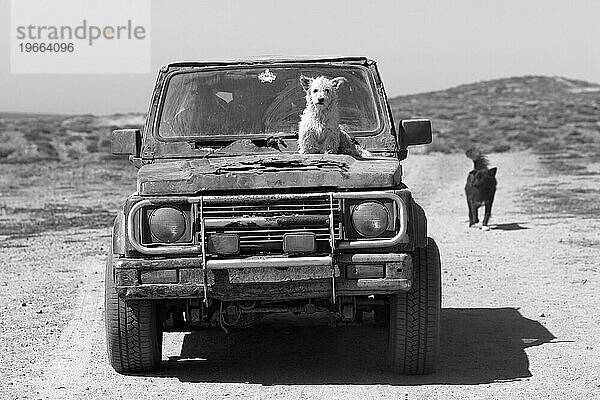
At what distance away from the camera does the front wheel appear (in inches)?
268

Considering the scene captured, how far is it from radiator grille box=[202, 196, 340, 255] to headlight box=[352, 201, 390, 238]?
0.41ft

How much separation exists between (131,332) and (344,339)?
6.79ft

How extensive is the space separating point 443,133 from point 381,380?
48.3m

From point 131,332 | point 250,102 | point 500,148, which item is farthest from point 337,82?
point 500,148

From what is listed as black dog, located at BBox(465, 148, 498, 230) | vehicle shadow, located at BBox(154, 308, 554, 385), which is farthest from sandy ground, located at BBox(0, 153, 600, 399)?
black dog, located at BBox(465, 148, 498, 230)

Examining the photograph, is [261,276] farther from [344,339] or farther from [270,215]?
[344,339]

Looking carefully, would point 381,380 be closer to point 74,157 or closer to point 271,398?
point 271,398

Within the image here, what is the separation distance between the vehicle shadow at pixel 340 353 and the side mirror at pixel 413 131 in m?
1.23

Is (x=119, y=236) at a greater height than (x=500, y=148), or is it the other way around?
(x=119, y=236)

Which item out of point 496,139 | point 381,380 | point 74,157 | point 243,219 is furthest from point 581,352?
point 496,139

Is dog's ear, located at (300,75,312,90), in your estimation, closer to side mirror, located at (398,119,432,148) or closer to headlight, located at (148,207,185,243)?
side mirror, located at (398,119,432,148)

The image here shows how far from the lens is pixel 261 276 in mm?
6453

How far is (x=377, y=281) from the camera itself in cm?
648

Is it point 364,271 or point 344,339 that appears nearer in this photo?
point 364,271
